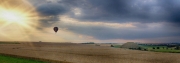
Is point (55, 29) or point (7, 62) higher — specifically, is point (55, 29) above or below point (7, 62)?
above

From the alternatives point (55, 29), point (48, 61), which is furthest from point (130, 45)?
point (48, 61)

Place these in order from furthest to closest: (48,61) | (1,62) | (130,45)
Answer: (130,45)
(48,61)
(1,62)

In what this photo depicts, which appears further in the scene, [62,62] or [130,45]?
[130,45]

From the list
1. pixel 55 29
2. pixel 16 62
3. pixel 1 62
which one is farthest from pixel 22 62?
pixel 55 29

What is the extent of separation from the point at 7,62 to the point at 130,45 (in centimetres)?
4982

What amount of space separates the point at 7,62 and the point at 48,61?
4137mm

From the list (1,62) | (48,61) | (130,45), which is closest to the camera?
(1,62)

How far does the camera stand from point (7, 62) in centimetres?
2211

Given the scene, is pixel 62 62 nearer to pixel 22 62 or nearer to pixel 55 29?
pixel 22 62

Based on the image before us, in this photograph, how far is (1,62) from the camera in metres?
21.8

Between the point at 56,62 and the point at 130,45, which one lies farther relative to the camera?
the point at 130,45

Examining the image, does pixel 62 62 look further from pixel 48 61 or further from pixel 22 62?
pixel 22 62

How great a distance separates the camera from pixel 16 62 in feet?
73.2

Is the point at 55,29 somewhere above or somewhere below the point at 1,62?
above
